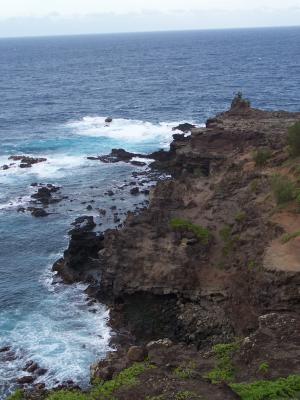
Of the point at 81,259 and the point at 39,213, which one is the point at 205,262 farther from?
the point at 39,213

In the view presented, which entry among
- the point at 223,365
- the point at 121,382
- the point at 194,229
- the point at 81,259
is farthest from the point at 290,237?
the point at 81,259

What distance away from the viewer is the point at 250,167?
55688 millimetres

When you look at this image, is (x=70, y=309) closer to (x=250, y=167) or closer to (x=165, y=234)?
(x=165, y=234)

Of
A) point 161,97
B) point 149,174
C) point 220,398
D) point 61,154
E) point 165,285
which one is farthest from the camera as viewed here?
point 161,97

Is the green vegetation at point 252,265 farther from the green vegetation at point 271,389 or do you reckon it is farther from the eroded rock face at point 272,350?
the green vegetation at point 271,389

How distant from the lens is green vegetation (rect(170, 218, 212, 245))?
142ft

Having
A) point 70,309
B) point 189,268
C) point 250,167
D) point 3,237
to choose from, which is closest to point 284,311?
point 189,268

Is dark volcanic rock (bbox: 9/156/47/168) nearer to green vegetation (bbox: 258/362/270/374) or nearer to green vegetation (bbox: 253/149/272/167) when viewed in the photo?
green vegetation (bbox: 253/149/272/167)

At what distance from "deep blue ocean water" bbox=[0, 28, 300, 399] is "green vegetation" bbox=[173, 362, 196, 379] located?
9.90 metres

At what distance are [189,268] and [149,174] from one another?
114ft

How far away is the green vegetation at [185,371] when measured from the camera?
2483cm

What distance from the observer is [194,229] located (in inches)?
1743

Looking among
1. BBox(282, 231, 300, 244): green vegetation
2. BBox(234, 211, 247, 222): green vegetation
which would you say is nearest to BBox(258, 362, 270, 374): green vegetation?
BBox(282, 231, 300, 244): green vegetation

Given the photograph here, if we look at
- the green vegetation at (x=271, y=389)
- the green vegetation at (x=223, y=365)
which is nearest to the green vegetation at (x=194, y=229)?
the green vegetation at (x=223, y=365)
